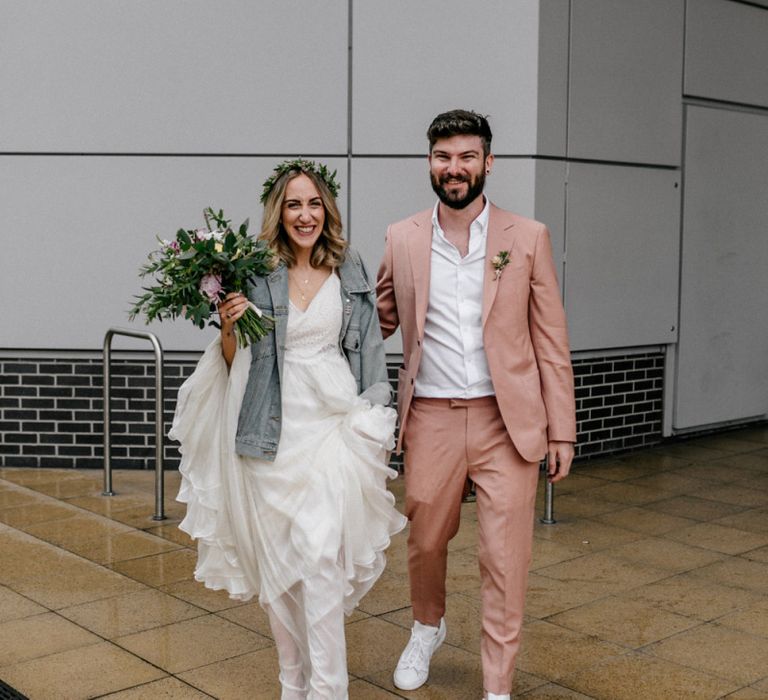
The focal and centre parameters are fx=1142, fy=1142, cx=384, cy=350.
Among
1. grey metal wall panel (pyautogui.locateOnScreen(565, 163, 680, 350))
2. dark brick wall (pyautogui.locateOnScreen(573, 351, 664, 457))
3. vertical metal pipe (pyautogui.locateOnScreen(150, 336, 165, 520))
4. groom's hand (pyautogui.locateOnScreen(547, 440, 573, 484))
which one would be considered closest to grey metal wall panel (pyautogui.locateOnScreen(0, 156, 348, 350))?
vertical metal pipe (pyautogui.locateOnScreen(150, 336, 165, 520))

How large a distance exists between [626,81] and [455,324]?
480 cm

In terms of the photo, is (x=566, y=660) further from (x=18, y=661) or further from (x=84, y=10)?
(x=84, y=10)

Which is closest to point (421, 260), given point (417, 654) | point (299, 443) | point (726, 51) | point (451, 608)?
point (299, 443)

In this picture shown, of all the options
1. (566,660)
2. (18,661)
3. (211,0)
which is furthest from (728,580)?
(211,0)

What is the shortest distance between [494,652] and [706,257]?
233 inches

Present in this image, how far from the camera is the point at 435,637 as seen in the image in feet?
14.0

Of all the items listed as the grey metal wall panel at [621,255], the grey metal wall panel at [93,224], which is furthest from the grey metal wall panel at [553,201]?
the grey metal wall panel at [93,224]

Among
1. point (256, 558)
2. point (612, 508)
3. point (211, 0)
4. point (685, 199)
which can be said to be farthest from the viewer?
point (685, 199)

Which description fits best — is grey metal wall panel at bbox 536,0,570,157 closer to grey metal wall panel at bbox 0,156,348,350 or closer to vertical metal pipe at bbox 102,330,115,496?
grey metal wall panel at bbox 0,156,348,350

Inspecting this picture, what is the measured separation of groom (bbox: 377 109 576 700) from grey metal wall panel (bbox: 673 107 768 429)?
5196 millimetres

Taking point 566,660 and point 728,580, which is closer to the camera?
point 566,660

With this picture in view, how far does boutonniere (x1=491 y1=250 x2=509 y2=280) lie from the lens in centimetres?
392

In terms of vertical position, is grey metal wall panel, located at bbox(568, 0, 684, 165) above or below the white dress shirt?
above

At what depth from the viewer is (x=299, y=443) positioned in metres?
3.74
